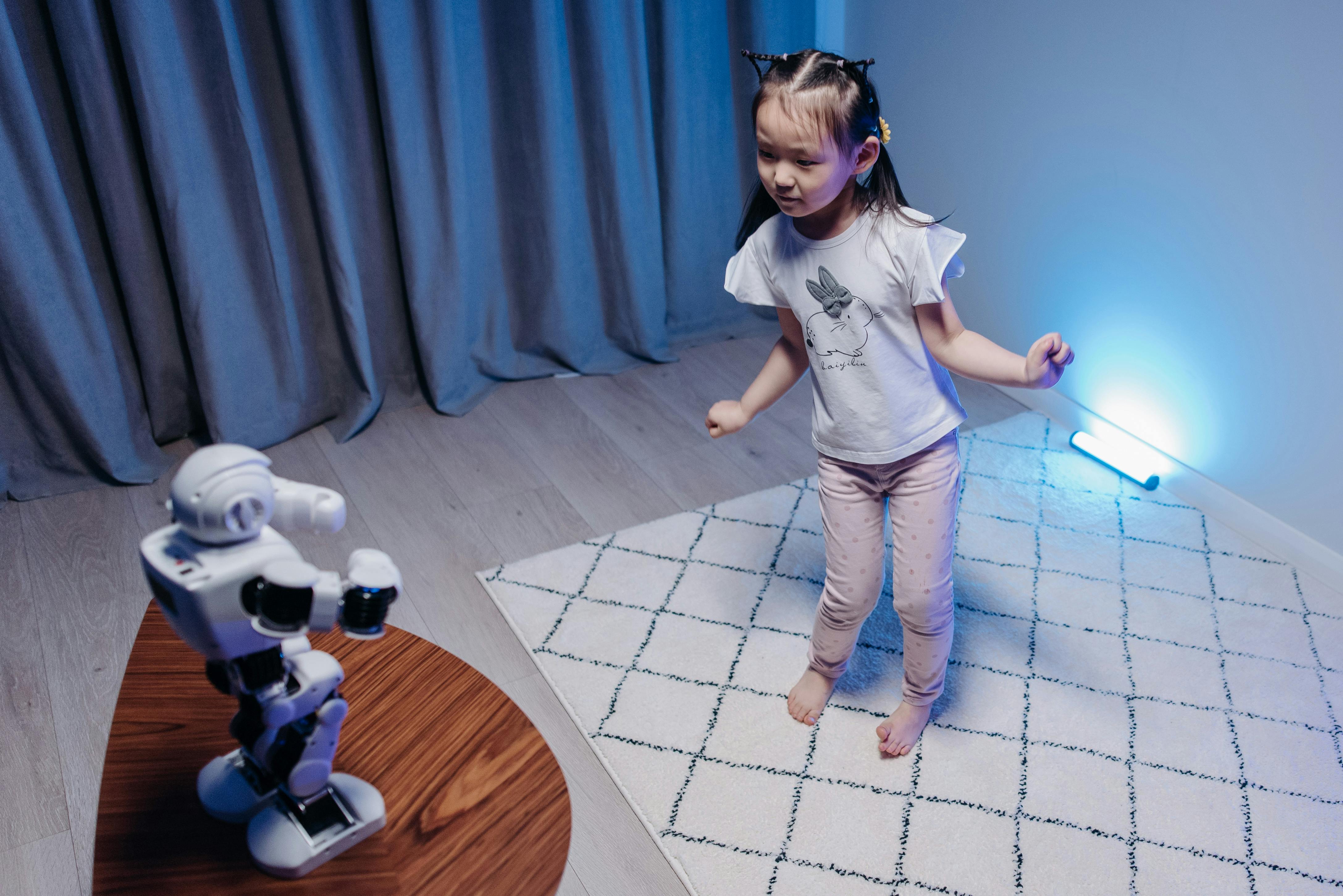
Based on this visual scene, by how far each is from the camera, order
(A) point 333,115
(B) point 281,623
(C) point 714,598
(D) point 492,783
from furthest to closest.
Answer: (A) point 333,115, (C) point 714,598, (D) point 492,783, (B) point 281,623

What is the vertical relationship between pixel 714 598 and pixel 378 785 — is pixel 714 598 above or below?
below

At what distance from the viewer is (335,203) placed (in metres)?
2.18

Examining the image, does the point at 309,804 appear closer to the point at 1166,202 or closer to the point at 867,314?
the point at 867,314

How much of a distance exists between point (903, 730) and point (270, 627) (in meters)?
1.06

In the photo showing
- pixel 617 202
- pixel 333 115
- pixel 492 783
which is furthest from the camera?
pixel 617 202

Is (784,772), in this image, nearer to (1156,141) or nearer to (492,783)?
(492,783)

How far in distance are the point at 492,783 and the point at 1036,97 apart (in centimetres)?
202

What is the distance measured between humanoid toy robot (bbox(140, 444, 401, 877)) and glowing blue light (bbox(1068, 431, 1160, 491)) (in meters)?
1.86

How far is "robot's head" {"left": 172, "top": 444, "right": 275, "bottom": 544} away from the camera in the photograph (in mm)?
725

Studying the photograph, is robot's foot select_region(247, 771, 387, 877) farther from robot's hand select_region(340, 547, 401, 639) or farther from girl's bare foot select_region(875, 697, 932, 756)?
girl's bare foot select_region(875, 697, 932, 756)

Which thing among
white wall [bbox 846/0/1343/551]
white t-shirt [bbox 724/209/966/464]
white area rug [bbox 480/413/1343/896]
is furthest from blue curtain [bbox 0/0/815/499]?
white t-shirt [bbox 724/209/966/464]

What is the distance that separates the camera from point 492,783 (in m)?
0.90

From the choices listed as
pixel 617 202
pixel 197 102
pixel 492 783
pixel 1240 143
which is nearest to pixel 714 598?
pixel 492 783

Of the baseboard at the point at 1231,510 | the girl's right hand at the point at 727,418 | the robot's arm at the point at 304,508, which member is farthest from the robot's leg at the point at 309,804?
the baseboard at the point at 1231,510
